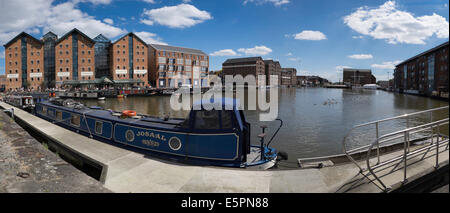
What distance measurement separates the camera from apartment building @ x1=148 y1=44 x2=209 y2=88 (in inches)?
3735

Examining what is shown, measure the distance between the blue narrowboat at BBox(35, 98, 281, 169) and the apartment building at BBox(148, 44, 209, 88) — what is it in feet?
286

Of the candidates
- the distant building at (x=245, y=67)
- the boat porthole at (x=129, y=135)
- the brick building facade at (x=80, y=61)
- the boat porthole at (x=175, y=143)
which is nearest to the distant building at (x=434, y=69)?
the boat porthole at (x=175, y=143)

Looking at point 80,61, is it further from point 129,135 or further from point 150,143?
point 150,143

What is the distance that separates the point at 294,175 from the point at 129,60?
3612 inches

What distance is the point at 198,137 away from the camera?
28.1 feet

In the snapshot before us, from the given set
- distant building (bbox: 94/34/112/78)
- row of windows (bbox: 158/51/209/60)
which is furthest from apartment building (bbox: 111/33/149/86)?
row of windows (bbox: 158/51/209/60)

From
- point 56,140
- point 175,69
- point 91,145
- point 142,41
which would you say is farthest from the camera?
point 175,69

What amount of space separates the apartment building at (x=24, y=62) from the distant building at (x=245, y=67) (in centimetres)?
10600

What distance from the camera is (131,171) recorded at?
7637 millimetres

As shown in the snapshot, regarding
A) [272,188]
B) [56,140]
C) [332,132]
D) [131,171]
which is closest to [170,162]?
[131,171]

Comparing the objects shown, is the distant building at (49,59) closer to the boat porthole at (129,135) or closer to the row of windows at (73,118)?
the row of windows at (73,118)

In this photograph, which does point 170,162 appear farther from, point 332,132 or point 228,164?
point 332,132

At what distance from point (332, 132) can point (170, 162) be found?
17.8 m

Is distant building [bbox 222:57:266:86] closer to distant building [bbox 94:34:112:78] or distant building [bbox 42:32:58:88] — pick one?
distant building [bbox 94:34:112:78]
